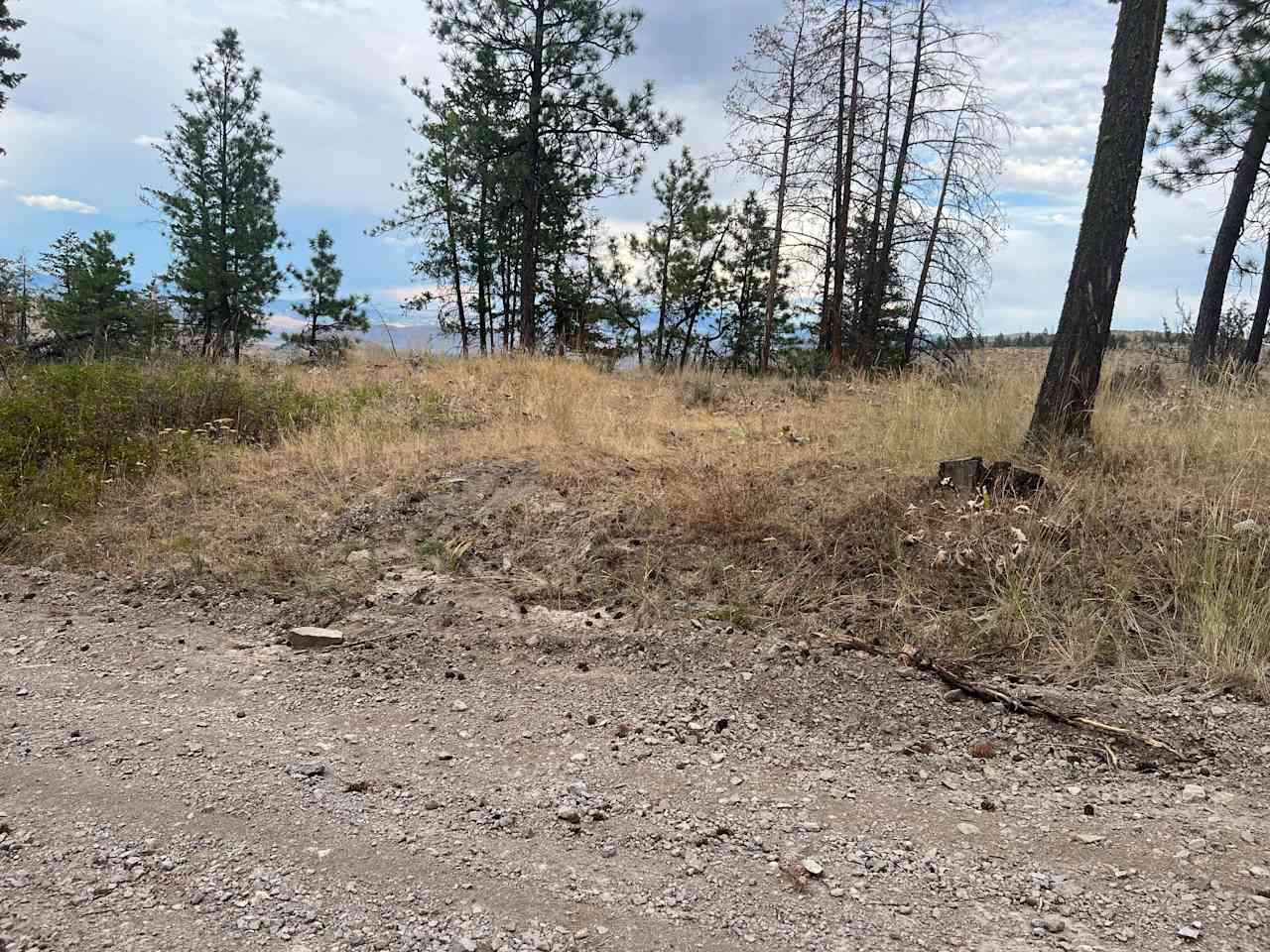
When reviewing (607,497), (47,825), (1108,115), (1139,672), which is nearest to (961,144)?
(1108,115)

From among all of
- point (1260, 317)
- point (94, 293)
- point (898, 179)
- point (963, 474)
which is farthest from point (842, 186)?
point (94, 293)

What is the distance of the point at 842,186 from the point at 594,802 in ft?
42.2

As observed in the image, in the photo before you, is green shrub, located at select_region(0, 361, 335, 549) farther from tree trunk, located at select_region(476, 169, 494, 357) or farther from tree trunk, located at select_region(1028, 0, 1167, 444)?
tree trunk, located at select_region(476, 169, 494, 357)

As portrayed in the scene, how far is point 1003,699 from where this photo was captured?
3.05 m

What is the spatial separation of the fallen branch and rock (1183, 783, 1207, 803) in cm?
17

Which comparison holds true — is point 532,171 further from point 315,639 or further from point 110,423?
point 315,639

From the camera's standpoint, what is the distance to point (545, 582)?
173 inches

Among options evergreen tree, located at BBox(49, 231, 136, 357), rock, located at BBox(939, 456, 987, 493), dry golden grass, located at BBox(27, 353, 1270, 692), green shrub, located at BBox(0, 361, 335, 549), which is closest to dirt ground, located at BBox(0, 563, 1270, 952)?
dry golden grass, located at BBox(27, 353, 1270, 692)

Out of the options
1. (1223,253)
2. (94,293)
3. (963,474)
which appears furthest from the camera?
(94,293)

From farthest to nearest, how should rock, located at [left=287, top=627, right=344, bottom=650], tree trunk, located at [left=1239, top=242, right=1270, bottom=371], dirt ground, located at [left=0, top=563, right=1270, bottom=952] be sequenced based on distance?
tree trunk, located at [left=1239, top=242, right=1270, bottom=371] < rock, located at [left=287, top=627, right=344, bottom=650] < dirt ground, located at [left=0, top=563, right=1270, bottom=952]

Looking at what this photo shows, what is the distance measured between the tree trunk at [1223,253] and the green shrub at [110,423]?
1264 centimetres

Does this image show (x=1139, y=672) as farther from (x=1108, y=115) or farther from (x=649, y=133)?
(x=649, y=133)

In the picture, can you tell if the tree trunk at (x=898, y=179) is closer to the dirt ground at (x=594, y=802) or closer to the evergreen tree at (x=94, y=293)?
the dirt ground at (x=594, y=802)

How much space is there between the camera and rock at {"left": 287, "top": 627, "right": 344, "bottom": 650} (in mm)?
3820
